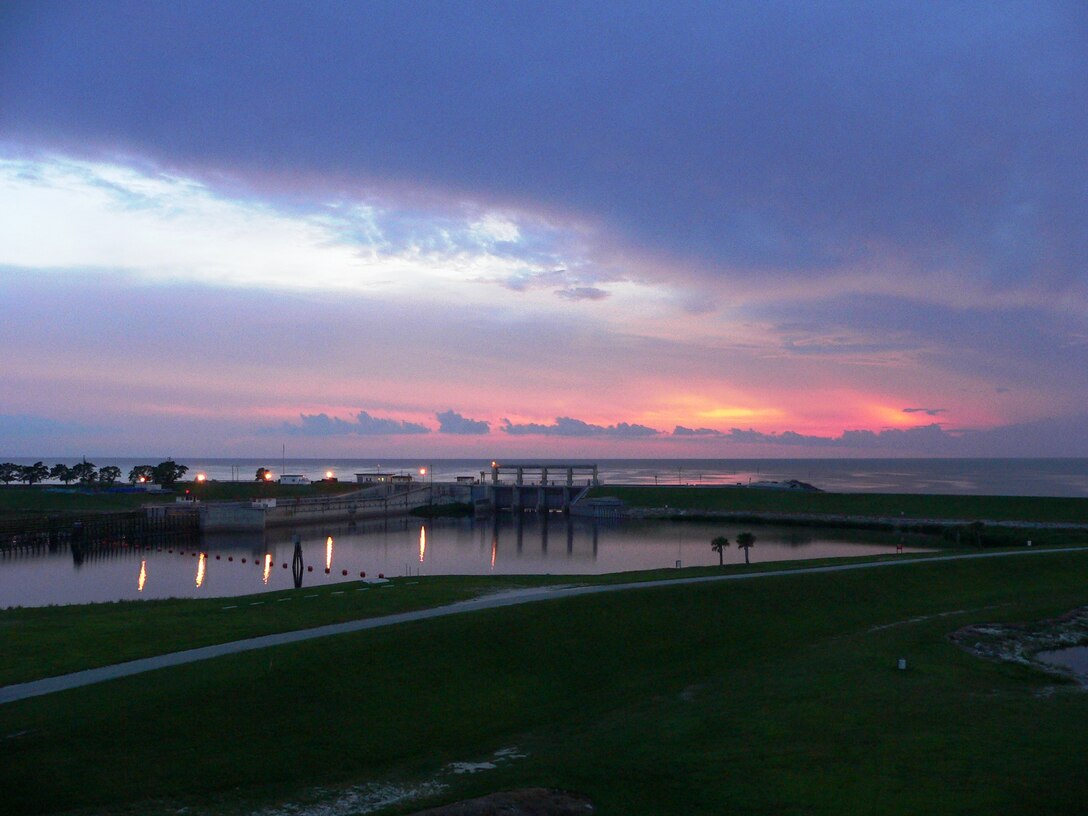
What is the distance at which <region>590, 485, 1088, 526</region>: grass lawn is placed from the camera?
240ft

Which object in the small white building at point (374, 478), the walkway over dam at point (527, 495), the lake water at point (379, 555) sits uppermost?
the small white building at point (374, 478)

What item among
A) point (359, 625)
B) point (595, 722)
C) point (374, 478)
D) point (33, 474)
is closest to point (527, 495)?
point (374, 478)

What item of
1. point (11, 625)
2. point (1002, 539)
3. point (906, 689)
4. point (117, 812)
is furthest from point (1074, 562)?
point (11, 625)

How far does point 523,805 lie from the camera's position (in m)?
10.3

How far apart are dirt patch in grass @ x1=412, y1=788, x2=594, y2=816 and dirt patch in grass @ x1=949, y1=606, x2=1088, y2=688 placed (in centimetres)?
1459

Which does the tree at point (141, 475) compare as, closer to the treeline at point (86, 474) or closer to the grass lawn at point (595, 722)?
the treeline at point (86, 474)

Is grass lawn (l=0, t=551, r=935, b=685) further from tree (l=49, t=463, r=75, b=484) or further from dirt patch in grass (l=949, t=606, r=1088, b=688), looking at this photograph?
tree (l=49, t=463, r=75, b=484)

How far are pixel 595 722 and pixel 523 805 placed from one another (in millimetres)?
5532

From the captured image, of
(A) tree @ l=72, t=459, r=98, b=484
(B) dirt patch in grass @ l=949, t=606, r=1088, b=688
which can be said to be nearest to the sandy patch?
(B) dirt patch in grass @ l=949, t=606, r=1088, b=688

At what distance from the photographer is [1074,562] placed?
115 feet

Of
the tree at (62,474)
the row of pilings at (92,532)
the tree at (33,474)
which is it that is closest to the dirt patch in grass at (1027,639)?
the row of pilings at (92,532)

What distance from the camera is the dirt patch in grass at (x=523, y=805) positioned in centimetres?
988

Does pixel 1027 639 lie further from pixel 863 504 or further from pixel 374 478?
pixel 374 478

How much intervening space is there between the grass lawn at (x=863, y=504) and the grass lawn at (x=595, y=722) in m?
57.0
